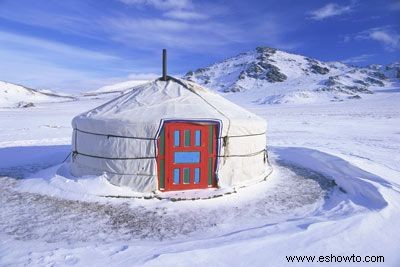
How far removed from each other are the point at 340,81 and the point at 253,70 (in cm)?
2009

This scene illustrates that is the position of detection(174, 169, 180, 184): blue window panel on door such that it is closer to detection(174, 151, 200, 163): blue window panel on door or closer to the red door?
the red door

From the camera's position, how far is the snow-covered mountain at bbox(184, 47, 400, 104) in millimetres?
59250

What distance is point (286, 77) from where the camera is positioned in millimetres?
80750

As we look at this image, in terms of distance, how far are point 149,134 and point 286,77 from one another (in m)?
78.1

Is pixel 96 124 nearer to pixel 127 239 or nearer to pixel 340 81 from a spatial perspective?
pixel 127 239

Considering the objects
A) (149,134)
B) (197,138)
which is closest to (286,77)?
(197,138)

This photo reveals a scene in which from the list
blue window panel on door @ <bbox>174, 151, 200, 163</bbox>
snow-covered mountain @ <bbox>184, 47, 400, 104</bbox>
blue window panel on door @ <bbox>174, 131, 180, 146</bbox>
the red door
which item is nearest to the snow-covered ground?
the red door

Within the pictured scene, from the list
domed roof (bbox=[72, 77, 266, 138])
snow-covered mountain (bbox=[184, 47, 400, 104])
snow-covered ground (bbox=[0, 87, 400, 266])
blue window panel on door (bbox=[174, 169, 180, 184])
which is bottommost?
snow-covered ground (bbox=[0, 87, 400, 266])

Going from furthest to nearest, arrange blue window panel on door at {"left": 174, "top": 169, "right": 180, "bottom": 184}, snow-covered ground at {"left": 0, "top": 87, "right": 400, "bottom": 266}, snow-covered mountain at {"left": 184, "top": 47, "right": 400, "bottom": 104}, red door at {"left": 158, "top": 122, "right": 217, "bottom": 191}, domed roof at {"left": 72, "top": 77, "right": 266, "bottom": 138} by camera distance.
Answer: snow-covered mountain at {"left": 184, "top": 47, "right": 400, "bottom": 104}
blue window panel on door at {"left": 174, "top": 169, "right": 180, "bottom": 184}
red door at {"left": 158, "top": 122, "right": 217, "bottom": 191}
domed roof at {"left": 72, "top": 77, "right": 266, "bottom": 138}
snow-covered ground at {"left": 0, "top": 87, "right": 400, "bottom": 266}

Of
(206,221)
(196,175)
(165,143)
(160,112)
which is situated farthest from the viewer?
(196,175)

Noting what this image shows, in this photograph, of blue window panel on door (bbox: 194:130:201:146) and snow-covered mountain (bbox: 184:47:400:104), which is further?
snow-covered mountain (bbox: 184:47:400:104)

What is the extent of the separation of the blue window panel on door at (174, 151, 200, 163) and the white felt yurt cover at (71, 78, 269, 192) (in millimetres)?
391

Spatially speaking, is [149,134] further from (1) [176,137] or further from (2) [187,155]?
(2) [187,155]

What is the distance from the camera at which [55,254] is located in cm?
400
